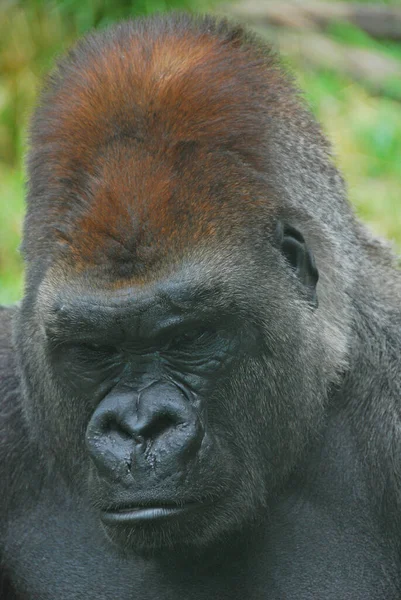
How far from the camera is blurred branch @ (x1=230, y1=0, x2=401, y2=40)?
39.0 feet

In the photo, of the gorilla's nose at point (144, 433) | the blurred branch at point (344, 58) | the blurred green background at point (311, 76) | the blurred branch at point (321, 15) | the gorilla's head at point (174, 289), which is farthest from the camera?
the blurred branch at point (321, 15)

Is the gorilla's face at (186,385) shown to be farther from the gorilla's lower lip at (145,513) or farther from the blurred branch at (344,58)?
the blurred branch at (344,58)

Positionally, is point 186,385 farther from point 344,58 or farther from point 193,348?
point 344,58

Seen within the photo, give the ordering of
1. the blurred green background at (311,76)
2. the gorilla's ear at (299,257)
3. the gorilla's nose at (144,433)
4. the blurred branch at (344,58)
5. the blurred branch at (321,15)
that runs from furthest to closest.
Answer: the blurred branch at (321,15), the blurred branch at (344,58), the blurred green background at (311,76), the gorilla's ear at (299,257), the gorilla's nose at (144,433)

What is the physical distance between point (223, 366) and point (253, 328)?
0.60 ft

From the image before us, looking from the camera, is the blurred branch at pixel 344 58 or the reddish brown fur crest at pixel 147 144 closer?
the reddish brown fur crest at pixel 147 144

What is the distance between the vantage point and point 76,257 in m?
4.25

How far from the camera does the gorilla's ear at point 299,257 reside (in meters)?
4.41

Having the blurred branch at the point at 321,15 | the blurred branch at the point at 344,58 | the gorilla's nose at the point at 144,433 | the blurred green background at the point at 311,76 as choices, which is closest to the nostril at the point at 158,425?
the gorilla's nose at the point at 144,433

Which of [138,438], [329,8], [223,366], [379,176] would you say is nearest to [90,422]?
[138,438]

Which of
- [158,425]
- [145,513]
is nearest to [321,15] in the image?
[158,425]

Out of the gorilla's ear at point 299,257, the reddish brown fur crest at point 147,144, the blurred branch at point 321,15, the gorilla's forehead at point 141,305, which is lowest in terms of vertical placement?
the gorilla's forehead at point 141,305

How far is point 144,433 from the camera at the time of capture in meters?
3.95

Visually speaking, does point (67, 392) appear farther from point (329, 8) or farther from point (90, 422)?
point (329, 8)
